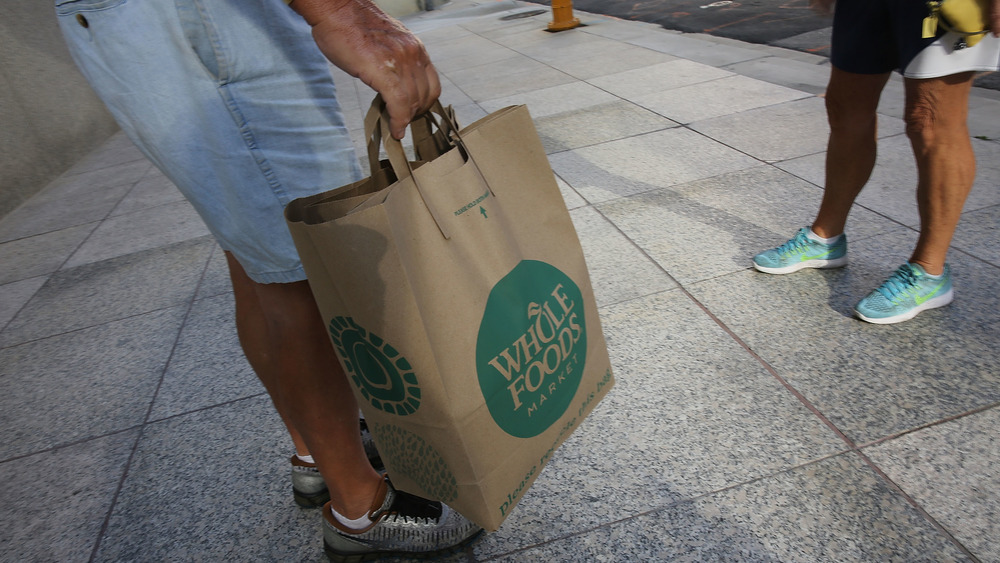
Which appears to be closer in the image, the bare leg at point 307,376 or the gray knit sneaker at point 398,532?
the bare leg at point 307,376

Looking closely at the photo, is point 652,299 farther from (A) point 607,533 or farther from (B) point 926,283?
(A) point 607,533

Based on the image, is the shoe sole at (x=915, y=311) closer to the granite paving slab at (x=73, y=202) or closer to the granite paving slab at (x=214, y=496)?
the granite paving slab at (x=214, y=496)

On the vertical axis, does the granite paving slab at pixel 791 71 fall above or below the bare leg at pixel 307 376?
below

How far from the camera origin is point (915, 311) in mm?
2295

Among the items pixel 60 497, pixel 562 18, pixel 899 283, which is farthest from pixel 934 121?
pixel 562 18

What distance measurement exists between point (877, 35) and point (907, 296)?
3.00ft

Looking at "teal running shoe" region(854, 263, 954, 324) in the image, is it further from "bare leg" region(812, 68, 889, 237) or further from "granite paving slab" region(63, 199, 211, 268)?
"granite paving slab" region(63, 199, 211, 268)

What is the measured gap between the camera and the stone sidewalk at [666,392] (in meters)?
1.68

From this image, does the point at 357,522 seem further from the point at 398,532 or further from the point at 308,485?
the point at 308,485

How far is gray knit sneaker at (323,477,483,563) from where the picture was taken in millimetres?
1659

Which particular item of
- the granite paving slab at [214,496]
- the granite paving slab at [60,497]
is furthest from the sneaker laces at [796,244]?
the granite paving slab at [60,497]

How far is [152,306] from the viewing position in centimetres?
348

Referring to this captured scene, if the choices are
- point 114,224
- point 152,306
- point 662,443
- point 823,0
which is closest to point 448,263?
point 662,443

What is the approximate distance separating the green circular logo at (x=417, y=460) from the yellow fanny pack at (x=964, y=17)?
1.91m
